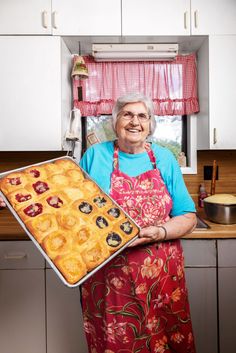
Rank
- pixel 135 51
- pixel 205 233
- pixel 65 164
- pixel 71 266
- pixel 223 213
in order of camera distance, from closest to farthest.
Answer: pixel 71 266 < pixel 65 164 < pixel 205 233 < pixel 223 213 < pixel 135 51

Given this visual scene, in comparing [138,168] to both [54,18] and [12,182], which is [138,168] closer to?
[12,182]

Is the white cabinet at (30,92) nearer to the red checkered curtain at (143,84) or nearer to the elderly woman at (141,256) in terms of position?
the red checkered curtain at (143,84)

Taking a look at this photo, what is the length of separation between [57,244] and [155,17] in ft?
5.21

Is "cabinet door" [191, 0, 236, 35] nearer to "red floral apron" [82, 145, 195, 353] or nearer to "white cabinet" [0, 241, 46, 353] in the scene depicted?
"red floral apron" [82, 145, 195, 353]

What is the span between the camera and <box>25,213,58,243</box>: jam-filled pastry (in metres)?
1.02

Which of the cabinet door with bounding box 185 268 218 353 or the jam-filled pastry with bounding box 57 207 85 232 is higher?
the jam-filled pastry with bounding box 57 207 85 232

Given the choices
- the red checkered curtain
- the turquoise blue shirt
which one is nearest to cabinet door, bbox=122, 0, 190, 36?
the red checkered curtain

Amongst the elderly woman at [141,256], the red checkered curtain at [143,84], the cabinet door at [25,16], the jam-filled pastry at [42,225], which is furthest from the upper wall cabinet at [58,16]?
the jam-filled pastry at [42,225]

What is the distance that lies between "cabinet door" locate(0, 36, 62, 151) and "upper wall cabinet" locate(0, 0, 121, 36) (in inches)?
2.5

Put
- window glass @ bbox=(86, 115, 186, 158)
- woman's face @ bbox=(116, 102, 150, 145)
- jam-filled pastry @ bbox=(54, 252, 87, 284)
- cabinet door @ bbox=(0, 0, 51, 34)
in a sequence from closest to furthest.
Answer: jam-filled pastry @ bbox=(54, 252, 87, 284)
woman's face @ bbox=(116, 102, 150, 145)
cabinet door @ bbox=(0, 0, 51, 34)
window glass @ bbox=(86, 115, 186, 158)

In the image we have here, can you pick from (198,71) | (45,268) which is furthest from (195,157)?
(45,268)

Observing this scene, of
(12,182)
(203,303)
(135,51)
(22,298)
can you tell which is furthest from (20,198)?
(135,51)

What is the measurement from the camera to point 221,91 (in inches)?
78.9

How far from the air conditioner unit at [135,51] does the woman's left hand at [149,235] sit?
1.39m
